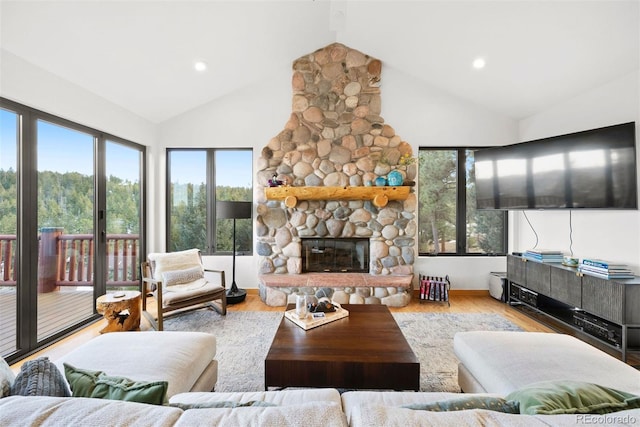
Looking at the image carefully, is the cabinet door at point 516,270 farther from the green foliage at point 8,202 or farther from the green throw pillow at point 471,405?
the green foliage at point 8,202

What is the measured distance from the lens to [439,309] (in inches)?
143

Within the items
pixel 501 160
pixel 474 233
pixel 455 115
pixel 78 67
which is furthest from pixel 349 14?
pixel 474 233

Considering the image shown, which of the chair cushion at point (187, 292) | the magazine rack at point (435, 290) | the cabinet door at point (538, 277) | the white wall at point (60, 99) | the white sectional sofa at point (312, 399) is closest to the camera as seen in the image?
the white sectional sofa at point (312, 399)

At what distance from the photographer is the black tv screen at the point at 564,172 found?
102 inches

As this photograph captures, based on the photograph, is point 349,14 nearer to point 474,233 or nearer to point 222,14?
point 222,14

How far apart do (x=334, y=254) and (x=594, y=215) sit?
119 inches

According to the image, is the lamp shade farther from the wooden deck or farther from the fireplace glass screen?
the wooden deck

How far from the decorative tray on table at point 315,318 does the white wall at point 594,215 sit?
2.79 metres

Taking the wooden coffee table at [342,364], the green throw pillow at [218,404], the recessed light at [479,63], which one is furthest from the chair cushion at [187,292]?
the recessed light at [479,63]

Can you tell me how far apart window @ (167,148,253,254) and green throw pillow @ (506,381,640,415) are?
3838 millimetres

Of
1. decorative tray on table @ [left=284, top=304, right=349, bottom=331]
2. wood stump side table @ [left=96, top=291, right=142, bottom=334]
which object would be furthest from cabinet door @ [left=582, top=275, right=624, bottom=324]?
wood stump side table @ [left=96, top=291, right=142, bottom=334]

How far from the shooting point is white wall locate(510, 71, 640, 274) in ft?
8.73

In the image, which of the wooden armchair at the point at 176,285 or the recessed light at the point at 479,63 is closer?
the wooden armchair at the point at 176,285

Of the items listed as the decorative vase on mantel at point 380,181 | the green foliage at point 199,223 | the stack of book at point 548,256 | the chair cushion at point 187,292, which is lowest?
the chair cushion at point 187,292
